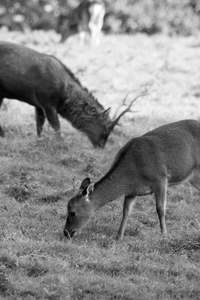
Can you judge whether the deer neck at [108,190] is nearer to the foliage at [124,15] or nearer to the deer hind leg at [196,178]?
the deer hind leg at [196,178]

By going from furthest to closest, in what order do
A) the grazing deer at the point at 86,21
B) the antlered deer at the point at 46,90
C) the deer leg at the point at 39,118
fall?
the grazing deer at the point at 86,21
the deer leg at the point at 39,118
the antlered deer at the point at 46,90

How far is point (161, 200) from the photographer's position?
9250mm

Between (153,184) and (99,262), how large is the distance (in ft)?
4.94

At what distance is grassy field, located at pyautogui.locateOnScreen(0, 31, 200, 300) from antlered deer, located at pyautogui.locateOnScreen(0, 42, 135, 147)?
298 mm

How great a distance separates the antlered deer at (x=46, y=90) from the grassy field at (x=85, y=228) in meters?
0.30

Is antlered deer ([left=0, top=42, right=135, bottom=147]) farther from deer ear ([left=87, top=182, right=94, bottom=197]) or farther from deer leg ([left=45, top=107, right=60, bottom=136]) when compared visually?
deer ear ([left=87, top=182, right=94, bottom=197])

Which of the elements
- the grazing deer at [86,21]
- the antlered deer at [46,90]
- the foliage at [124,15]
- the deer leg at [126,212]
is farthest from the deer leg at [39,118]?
the foliage at [124,15]

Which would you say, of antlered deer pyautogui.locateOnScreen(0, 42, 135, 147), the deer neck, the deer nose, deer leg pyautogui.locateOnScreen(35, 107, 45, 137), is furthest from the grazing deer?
the deer nose

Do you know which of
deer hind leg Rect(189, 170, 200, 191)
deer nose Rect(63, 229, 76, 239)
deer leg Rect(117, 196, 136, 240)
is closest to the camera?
deer nose Rect(63, 229, 76, 239)

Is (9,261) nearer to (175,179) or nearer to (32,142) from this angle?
(175,179)

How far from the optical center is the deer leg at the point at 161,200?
30.2ft

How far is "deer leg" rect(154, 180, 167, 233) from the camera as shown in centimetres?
922

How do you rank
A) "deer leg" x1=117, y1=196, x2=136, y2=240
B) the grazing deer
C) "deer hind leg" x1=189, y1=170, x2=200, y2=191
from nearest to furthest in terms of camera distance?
"deer leg" x1=117, y1=196, x2=136, y2=240 < "deer hind leg" x1=189, y1=170, x2=200, y2=191 < the grazing deer

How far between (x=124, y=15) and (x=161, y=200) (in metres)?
23.7
